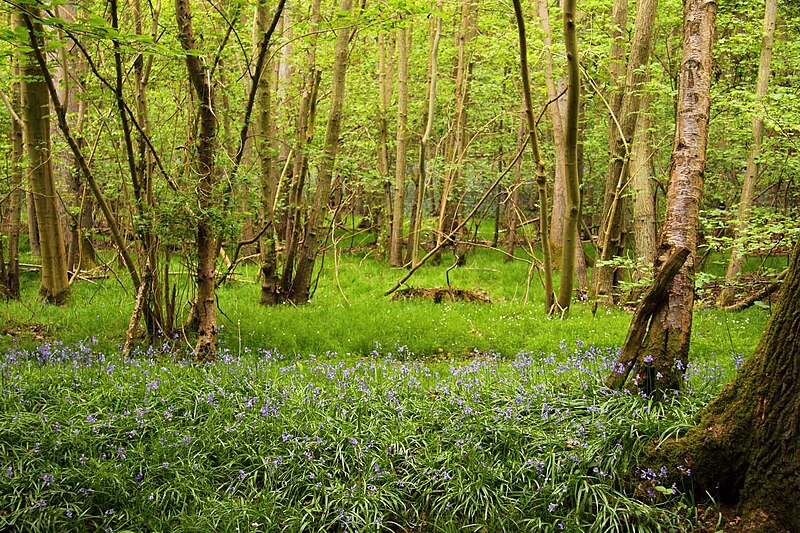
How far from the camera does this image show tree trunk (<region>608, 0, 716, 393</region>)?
4371mm

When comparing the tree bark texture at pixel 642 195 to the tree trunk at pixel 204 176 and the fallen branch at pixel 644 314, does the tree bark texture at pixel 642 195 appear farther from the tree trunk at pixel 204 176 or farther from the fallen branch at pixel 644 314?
the tree trunk at pixel 204 176

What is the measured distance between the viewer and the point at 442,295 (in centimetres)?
1016

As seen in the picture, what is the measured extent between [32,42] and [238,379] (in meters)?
3.26

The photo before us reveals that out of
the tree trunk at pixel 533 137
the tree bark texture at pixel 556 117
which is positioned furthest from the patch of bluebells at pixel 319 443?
the tree bark texture at pixel 556 117

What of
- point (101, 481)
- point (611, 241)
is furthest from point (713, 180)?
point (101, 481)

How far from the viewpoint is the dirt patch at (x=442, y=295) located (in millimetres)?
10039

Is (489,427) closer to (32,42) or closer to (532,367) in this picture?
(532,367)

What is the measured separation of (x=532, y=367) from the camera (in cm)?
573

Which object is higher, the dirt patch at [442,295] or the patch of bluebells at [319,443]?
the dirt patch at [442,295]

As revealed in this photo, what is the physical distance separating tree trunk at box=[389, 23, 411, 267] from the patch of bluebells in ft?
28.4

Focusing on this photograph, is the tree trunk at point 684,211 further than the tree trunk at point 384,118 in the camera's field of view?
No

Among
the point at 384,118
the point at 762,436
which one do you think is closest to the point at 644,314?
the point at 762,436

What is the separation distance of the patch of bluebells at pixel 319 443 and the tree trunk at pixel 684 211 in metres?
0.28

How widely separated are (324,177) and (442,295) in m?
2.79
